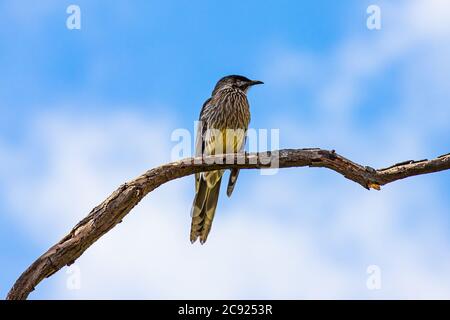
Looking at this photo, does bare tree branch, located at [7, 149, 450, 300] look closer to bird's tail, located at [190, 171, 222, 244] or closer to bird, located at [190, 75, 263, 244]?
bird's tail, located at [190, 171, 222, 244]

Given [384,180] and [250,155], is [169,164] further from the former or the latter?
[384,180]

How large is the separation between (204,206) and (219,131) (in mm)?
1146

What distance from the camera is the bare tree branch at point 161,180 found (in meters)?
6.09

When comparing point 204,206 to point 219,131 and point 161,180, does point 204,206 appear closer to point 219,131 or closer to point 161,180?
point 219,131

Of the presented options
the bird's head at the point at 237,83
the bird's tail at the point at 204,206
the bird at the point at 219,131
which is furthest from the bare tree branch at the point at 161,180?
the bird's head at the point at 237,83

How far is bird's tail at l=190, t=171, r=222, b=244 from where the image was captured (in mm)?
8086

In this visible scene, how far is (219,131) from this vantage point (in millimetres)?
9172

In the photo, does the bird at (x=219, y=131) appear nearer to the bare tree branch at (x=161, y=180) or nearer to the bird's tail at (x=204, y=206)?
the bird's tail at (x=204, y=206)

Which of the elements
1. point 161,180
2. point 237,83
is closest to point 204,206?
point 161,180

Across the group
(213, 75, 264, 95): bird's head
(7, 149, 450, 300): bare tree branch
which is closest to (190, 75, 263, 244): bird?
(213, 75, 264, 95): bird's head

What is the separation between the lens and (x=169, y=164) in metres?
6.72

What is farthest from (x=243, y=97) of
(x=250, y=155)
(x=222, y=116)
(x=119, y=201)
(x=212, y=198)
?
(x=119, y=201)

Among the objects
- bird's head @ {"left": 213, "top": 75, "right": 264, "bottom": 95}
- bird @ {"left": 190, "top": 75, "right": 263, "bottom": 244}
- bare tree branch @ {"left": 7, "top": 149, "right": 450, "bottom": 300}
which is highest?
bird's head @ {"left": 213, "top": 75, "right": 264, "bottom": 95}
